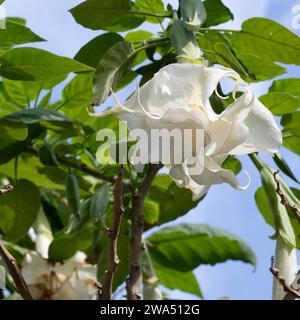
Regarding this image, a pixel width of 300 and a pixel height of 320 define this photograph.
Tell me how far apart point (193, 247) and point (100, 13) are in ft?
2.63

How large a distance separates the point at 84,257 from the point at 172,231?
0.38 meters

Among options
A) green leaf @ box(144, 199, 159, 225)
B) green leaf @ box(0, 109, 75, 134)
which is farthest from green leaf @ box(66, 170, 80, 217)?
green leaf @ box(144, 199, 159, 225)

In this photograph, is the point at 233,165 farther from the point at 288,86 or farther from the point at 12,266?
the point at 12,266

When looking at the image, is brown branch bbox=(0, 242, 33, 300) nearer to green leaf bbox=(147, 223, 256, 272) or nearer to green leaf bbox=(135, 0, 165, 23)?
green leaf bbox=(135, 0, 165, 23)

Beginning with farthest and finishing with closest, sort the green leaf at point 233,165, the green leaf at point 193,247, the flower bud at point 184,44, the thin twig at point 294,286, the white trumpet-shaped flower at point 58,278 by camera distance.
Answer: the green leaf at point 193,247, the white trumpet-shaped flower at point 58,278, the green leaf at point 233,165, the flower bud at point 184,44, the thin twig at point 294,286

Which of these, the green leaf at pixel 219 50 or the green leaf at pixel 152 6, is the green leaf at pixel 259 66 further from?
the green leaf at pixel 152 6

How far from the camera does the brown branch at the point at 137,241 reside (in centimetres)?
135

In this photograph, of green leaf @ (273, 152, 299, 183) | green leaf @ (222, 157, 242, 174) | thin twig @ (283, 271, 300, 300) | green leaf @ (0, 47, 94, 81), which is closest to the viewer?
thin twig @ (283, 271, 300, 300)

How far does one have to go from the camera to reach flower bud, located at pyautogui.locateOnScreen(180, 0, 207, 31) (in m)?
1.29

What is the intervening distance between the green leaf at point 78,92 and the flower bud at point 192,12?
42 cm

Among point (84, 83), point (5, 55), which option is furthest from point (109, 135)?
point (5, 55)

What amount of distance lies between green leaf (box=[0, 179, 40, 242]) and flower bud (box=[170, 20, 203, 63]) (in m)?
0.48

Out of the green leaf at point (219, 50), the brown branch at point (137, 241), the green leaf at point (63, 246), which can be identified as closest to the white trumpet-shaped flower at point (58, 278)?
the green leaf at point (63, 246)
